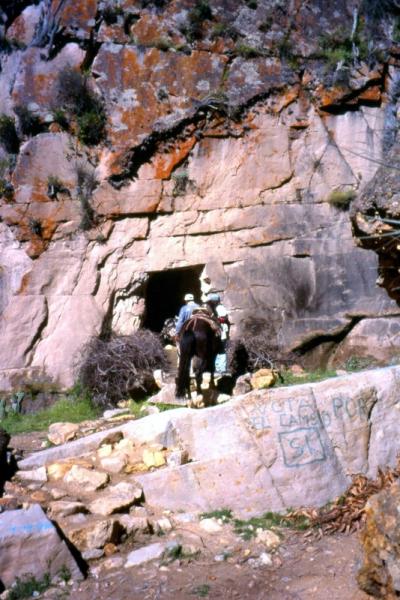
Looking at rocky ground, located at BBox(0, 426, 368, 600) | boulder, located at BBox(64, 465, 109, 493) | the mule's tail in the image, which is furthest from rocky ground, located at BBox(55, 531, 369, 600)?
the mule's tail

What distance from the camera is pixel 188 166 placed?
10961mm

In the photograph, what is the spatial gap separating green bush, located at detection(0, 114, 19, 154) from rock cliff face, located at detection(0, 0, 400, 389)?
4 cm

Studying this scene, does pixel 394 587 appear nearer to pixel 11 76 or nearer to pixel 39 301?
pixel 39 301

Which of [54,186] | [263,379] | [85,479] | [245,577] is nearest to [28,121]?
[54,186]

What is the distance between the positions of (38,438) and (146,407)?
1546 millimetres

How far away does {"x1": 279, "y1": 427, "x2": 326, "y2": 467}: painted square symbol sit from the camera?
5891 millimetres

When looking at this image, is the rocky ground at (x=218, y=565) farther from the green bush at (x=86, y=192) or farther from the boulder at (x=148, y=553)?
the green bush at (x=86, y=192)

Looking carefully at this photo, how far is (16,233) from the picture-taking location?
34.7ft

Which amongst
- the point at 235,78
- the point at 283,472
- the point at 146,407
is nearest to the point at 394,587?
the point at 283,472

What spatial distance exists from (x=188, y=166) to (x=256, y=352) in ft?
11.7

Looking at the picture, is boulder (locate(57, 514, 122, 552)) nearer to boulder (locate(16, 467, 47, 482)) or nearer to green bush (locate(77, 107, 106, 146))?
boulder (locate(16, 467, 47, 482))

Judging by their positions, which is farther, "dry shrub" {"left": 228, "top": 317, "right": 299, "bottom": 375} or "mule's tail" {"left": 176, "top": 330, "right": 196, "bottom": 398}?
"dry shrub" {"left": 228, "top": 317, "right": 299, "bottom": 375}

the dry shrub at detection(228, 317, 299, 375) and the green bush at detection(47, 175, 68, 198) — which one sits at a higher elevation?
the green bush at detection(47, 175, 68, 198)

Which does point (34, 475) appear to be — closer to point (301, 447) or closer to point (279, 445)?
point (279, 445)
